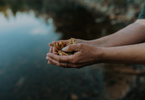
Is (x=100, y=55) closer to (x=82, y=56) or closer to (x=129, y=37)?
(x=82, y=56)

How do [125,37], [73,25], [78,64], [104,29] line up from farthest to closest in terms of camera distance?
1. [73,25]
2. [104,29]
3. [125,37]
4. [78,64]

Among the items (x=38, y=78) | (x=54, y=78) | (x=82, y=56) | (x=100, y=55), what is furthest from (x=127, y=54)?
(x=38, y=78)

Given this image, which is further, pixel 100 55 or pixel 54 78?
pixel 54 78

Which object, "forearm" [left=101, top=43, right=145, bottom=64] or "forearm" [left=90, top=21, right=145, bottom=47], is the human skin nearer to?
"forearm" [left=101, top=43, right=145, bottom=64]

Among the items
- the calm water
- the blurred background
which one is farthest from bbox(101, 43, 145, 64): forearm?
the calm water

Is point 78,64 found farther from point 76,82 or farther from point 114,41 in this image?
point 76,82

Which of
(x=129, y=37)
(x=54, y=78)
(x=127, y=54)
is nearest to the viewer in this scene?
(x=127, y=54)

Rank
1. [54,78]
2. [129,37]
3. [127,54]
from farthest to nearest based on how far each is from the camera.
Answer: [54,78]
[129,37]
[127,54]

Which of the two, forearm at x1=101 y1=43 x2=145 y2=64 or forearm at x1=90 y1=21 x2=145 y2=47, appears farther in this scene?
forearm at x1=90 y1=21 x2=145 y2=47

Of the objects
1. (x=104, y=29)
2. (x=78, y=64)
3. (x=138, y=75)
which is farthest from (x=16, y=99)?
(x=104, y=29)
